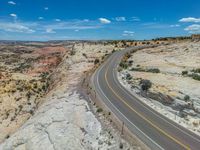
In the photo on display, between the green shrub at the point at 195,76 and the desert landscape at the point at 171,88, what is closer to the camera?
the desert landscape at the point at 171,88

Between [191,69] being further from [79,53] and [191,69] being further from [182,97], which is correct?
[79,53]

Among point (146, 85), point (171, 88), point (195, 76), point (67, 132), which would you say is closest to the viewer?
point (67, 132)

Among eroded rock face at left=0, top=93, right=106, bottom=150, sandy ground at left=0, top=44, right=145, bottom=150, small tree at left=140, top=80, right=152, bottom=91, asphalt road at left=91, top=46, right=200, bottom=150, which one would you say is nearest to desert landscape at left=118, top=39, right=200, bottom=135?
small tree at left=140, top=80, right=152, bottom=91

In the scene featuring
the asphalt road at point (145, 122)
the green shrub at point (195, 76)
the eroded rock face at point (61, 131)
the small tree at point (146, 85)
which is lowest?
the eroded rock face at point (61, 131)

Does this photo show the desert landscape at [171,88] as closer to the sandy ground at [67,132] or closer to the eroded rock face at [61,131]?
the sandy ground at [67,132]

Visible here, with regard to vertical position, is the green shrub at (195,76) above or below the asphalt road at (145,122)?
above

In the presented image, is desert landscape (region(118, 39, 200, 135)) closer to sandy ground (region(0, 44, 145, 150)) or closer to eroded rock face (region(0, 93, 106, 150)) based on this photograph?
sandy ground (region(0, 44, 145, 150))

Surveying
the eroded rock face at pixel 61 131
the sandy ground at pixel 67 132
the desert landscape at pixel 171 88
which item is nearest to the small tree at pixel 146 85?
the desert landscape at pixel 171 88

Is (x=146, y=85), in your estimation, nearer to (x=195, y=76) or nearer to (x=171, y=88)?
(x=171, y=88)

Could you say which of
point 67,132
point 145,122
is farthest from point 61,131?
point 145,122
